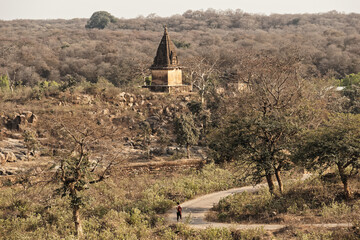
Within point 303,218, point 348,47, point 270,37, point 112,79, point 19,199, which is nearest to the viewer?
point 303,218

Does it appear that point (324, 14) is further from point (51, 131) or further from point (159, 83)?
point (51, 131)

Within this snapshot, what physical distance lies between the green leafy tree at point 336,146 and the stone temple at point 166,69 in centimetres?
1676

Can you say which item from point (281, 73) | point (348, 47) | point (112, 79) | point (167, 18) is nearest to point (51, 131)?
point (281, 73)

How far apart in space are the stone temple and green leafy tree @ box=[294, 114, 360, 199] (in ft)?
55.0

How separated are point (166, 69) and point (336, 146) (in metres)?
18.2

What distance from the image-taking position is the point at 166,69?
30.5 metres

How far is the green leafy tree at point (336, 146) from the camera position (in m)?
14.4

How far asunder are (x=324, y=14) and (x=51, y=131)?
131m

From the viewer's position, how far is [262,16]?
134 meters

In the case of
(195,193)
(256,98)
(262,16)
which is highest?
(262,16)

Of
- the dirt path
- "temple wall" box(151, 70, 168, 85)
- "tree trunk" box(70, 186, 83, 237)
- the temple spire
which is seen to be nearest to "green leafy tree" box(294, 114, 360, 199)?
the dirt path

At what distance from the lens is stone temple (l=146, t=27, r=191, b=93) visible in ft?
101

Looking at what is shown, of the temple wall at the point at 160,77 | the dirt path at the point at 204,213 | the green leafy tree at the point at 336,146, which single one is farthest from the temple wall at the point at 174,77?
the green leafy tree at the point at 336,146

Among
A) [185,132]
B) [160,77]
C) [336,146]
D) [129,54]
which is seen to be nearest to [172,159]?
[185,132]
